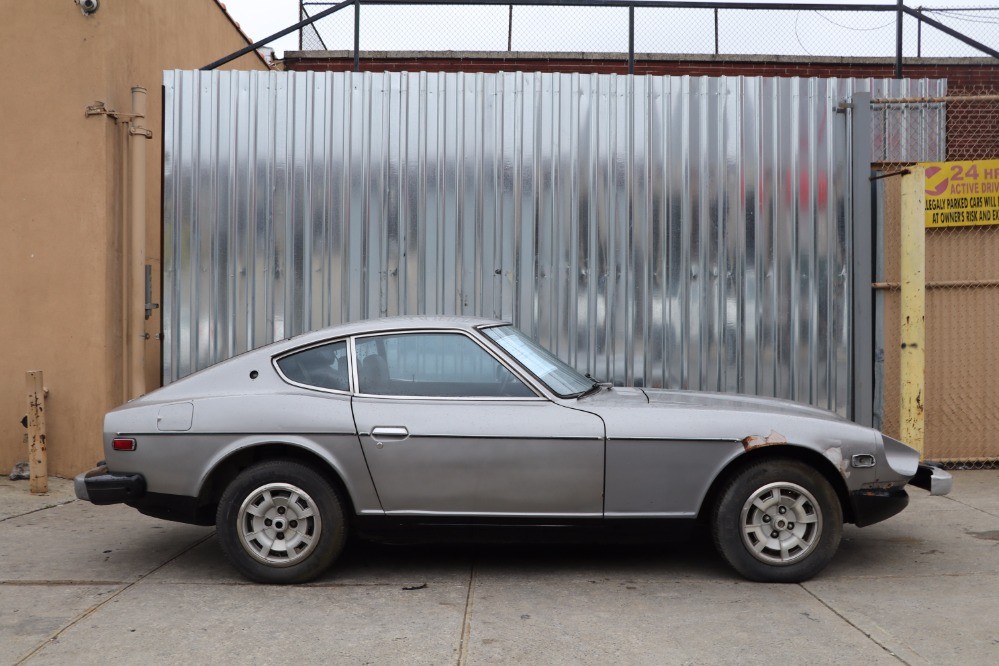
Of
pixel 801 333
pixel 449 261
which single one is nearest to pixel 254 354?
pixel 449 261

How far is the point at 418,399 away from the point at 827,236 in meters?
4.35

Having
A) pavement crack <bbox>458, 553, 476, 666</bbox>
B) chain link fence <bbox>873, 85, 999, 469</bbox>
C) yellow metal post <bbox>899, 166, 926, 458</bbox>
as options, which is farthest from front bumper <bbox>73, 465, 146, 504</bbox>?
chain link fence <bbox>873, 85, 999, 469</bbox>

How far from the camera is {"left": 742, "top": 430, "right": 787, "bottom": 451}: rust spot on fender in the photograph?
15.5ft

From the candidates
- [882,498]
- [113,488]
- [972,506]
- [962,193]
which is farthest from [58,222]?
[962,193]

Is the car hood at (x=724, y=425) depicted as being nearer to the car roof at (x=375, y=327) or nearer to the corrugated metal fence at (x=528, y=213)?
the car roof at (x=375, y=327)

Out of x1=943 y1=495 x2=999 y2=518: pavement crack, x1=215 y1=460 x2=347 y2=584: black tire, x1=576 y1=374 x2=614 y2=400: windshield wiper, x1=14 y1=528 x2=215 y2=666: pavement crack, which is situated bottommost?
x1=14 y1=528 x2=215 y2=666: pavement crack

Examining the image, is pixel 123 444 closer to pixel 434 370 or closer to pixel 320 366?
pixel 320 366

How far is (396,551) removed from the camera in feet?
18.1

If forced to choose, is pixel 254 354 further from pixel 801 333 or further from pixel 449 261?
pixel 801 333

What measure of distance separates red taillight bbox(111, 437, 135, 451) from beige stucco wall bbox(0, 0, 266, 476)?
2739 mm

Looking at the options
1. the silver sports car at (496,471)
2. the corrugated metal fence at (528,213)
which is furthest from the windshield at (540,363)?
the corrugated metal fence at (528,213)

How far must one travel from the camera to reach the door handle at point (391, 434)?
477 centimetres

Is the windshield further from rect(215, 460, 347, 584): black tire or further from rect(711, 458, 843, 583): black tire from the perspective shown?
rect(215, 460, 347, 584): black tire

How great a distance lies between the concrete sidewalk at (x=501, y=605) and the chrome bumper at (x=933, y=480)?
0.47 metres
